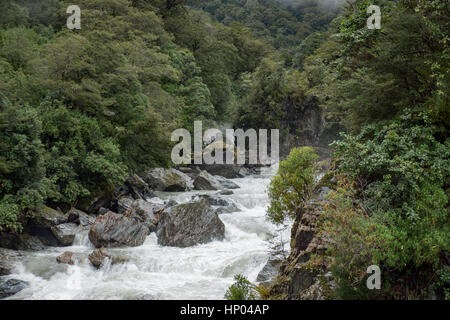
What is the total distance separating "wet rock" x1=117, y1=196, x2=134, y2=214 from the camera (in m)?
16.7

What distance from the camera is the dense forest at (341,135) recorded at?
6.65 metres

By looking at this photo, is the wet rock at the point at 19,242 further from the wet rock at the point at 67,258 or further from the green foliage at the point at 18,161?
the wet rock at the point at 67,258

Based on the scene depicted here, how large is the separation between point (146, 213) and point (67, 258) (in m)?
4.11

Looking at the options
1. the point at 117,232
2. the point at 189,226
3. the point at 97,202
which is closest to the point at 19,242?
the point at 117,232

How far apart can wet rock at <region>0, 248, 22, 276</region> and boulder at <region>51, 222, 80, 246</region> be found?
143 centimetres

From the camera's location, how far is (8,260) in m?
10.9

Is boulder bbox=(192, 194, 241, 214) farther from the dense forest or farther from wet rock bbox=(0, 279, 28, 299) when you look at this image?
wet rock bbox=(0, 279, 28, 299)

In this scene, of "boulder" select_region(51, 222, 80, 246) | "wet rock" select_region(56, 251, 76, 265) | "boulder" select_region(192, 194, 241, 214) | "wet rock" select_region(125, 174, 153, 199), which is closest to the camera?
"wet rock" select_region(56, 251, 76, 265)

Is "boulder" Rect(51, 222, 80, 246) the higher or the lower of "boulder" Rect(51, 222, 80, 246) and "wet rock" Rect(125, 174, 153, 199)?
the lower

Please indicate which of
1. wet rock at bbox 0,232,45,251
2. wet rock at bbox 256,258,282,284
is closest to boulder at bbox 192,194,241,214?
wet rock at bbox 256,258,282,284

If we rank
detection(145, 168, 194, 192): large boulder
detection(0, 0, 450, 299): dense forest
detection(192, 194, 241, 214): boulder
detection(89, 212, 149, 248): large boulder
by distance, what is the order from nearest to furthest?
detection(0, 0, 450, 299): dense forest → detection(89, 212, 149, 248): large boulder → detection(192, 194, 241, 214): boulder → detection(145, 168, 194, 192): large boulder

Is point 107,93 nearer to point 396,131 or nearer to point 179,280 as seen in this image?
point 179,280

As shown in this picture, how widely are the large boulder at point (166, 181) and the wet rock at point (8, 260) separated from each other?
417 inches

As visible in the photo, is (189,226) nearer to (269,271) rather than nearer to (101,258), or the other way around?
(101,258)
